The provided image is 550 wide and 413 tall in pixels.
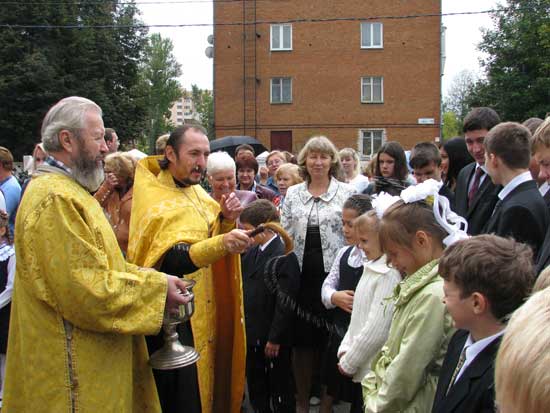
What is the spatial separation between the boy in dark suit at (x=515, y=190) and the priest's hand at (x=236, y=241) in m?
1.40

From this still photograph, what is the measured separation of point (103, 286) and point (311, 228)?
2.32 m

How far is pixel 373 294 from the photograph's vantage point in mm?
3357

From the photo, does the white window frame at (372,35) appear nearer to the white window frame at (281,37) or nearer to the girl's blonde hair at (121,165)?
the white window frame at (281,37)

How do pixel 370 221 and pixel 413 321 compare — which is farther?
pixel 370 221

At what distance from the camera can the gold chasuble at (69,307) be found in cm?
263

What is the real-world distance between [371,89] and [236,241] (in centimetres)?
2933

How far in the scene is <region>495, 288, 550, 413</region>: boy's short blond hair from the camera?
88cm

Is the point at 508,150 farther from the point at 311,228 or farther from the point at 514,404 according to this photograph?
the point at 514,404

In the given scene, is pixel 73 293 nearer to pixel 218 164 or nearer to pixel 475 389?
pixel 475 389

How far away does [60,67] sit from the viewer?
2633cm

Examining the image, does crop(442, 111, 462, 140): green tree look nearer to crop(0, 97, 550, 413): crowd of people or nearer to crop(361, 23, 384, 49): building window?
crop(361, 23, 384, 49): building window

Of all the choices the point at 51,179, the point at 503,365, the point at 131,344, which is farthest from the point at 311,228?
the point at 503,365

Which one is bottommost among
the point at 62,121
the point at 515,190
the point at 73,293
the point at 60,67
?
the point at 73,293

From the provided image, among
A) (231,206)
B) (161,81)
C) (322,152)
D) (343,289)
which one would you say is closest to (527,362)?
(231,206)
